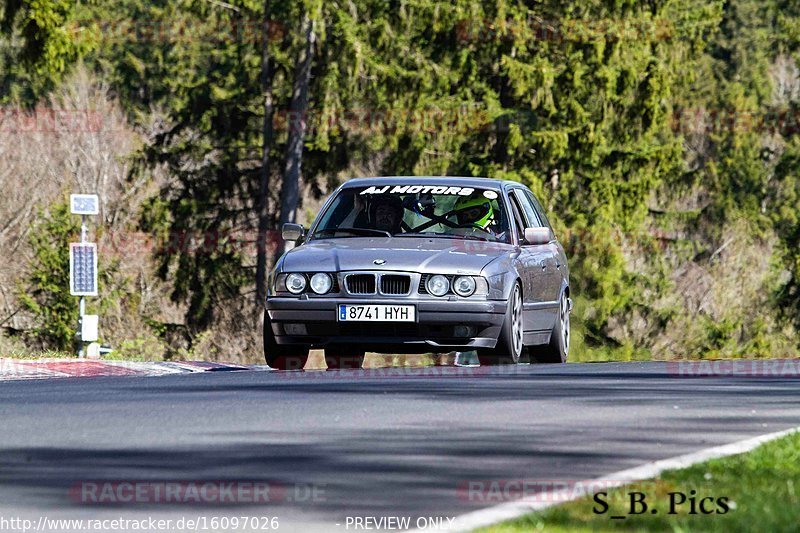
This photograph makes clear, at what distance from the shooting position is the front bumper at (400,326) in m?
15.7

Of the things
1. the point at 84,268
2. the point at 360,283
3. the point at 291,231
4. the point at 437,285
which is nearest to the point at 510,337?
the point at 437,285

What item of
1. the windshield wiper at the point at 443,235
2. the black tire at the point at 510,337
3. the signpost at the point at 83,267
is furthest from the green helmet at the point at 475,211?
the signpost at the point at 83,267

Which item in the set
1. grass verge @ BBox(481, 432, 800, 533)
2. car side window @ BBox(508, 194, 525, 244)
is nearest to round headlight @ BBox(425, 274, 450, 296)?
car side window @ BBox(508, 194, 525, 244)

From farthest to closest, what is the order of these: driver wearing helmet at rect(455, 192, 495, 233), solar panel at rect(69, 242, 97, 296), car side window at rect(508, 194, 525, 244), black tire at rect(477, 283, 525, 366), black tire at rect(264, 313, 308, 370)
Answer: solar panel at rect(69, 242, 97, 296), car side window at rect(508, 194, 525, 244), driver wearing helmet at rect(455, 192, 495, 233), black tire at rect(264, 313, 308, 370), black tire at rect(477, 283, 525, 366)

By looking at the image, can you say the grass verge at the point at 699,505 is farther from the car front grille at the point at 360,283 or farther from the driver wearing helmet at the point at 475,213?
the driver wearing helmet at the point at 475,213

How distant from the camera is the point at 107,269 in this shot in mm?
42812

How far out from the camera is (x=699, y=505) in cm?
714

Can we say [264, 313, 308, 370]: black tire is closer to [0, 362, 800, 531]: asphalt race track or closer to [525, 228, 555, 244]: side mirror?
[0, 362, 800, 531]: asphalt race track

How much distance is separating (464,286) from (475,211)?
1725 mm

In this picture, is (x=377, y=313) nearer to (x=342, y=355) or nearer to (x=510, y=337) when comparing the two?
(x=510, y=337)

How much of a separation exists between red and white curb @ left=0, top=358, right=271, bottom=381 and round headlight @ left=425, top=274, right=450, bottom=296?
3.10 metres

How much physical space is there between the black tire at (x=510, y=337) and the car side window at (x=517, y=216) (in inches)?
37.0

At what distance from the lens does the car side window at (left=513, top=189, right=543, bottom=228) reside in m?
18.3

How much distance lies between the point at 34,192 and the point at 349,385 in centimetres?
4138
